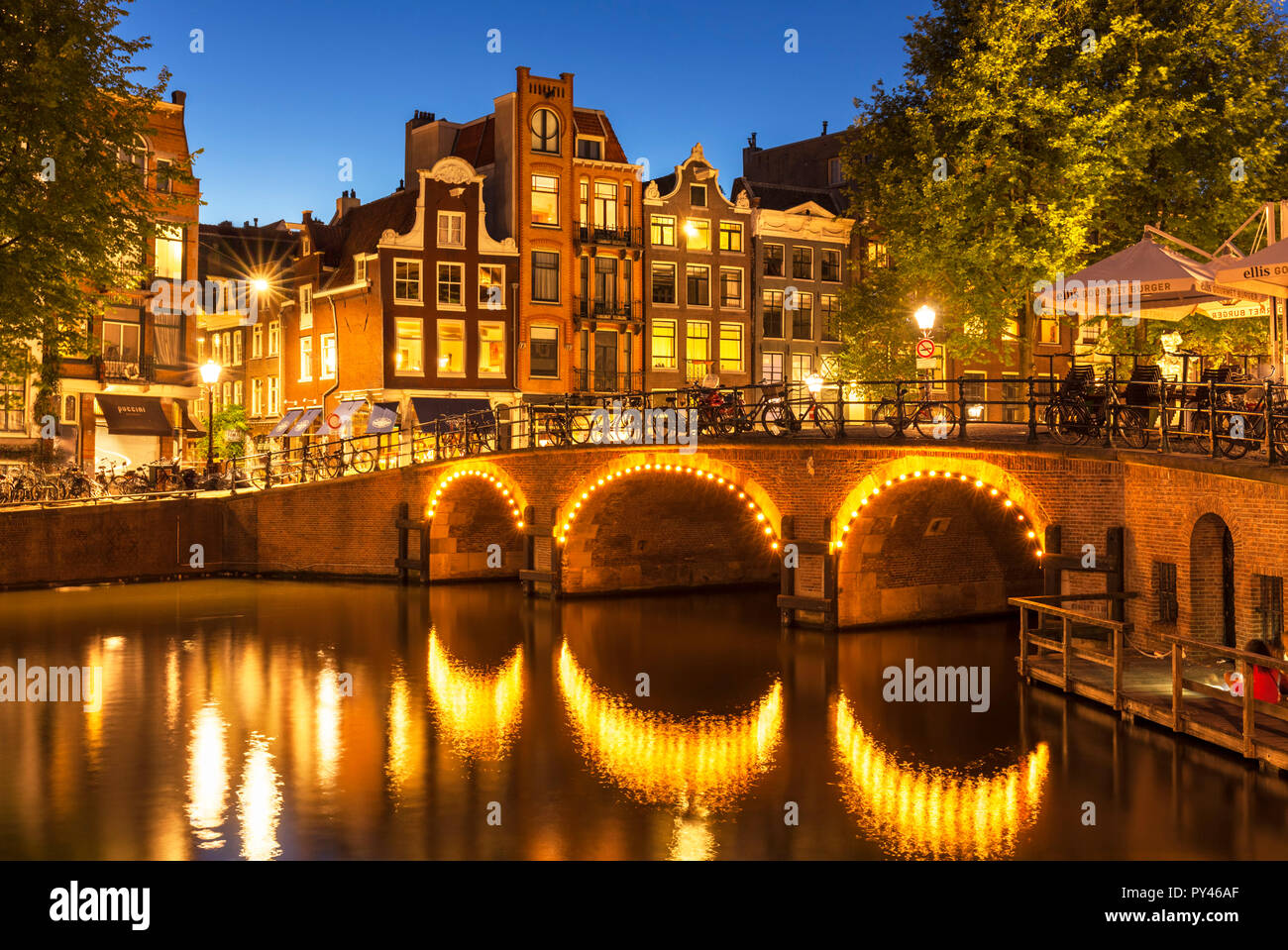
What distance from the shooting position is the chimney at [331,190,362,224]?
174 ft

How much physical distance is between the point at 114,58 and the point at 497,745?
54.5 ft

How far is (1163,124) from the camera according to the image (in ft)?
109

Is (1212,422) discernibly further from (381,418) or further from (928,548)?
(381,418)

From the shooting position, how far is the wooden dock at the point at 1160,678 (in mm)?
14422

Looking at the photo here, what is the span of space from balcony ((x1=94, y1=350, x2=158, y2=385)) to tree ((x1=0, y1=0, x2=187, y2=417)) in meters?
15.8

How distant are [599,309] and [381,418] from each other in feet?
30.3

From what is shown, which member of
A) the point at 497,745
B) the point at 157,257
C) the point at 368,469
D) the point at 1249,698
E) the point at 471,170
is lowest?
the point at 497,745

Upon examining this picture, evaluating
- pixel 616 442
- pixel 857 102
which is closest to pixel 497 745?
pixel 616 442

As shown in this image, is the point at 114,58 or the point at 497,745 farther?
the point at 114,58

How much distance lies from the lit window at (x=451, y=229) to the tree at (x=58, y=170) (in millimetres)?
20441

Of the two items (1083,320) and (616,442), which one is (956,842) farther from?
(1083,320)

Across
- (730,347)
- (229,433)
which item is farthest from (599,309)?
(229,433)

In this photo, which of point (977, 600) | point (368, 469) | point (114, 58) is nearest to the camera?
point (114, 58)

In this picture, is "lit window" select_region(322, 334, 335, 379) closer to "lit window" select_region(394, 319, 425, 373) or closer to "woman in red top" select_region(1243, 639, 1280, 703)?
"lit window" select_region(394, 319, 425, 373)
